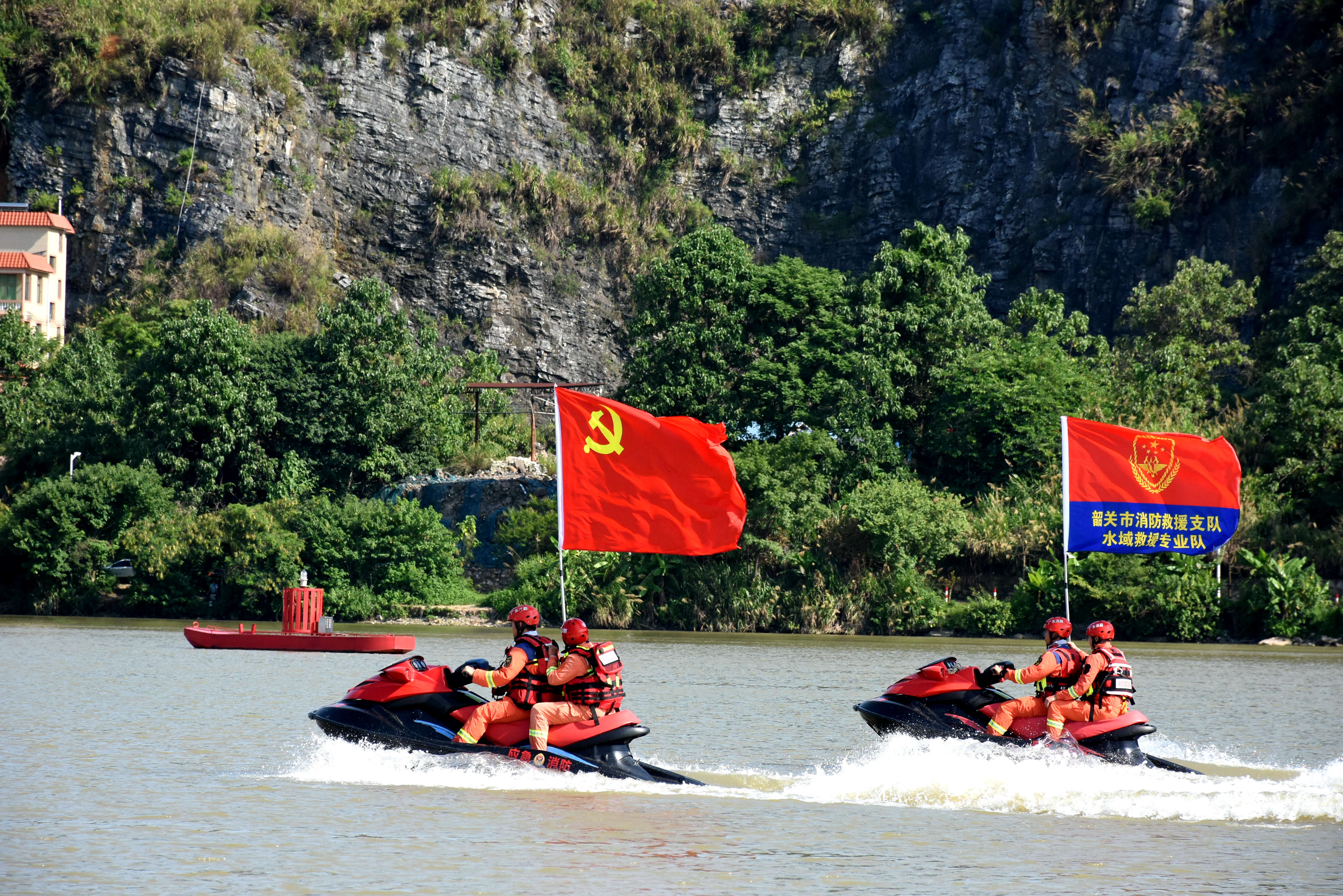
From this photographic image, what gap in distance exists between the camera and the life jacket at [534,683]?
51.3 ft

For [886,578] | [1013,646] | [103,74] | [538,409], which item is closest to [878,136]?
[538,409]

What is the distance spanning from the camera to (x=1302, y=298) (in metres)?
62.8

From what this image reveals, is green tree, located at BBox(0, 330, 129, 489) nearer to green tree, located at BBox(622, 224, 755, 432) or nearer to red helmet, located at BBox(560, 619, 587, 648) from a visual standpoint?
green tree, located at BBox(622, 224, 755, 432)

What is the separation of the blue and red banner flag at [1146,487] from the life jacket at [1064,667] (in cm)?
448

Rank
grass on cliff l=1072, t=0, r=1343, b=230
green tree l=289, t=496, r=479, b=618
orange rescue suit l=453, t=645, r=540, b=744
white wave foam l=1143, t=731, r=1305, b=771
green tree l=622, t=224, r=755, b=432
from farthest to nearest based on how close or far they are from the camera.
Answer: grass on cliff l=1072, t=0, r=1343, b=230 < green tree l=622, t=224, r=755, b=432 < green tree l=289, t=496, r=479, b=618 < white wave foam l=1143, t=731, r=1305, b=771 < orange rescue suit l=453, t=645, r=540, b=744

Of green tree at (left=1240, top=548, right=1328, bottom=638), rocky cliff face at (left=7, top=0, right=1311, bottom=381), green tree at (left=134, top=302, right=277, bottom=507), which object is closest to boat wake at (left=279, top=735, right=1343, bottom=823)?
green tree at (left=1240, top=548, right=1328, bottom=638)

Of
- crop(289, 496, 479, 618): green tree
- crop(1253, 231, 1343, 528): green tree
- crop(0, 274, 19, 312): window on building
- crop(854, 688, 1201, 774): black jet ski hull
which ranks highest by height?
crop(0, 274, 19, 312): window on building

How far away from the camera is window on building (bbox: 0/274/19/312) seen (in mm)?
81812

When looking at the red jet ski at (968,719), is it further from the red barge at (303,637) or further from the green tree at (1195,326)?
the green tree at (1195,326)

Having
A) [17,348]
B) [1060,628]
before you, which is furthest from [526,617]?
[17,348]

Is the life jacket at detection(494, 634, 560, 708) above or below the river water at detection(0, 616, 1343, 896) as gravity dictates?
above

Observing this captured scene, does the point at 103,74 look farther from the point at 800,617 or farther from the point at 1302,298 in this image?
the point at 1302,298

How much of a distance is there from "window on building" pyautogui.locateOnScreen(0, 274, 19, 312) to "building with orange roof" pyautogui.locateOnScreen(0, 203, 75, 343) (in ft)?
0.07

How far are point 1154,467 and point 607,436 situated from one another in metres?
9.26
